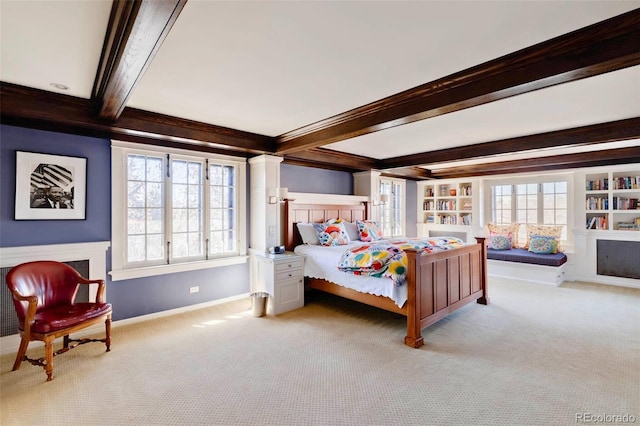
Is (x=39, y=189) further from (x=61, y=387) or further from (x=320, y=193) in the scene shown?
(x=320, y=193)

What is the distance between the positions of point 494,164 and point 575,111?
324 cm

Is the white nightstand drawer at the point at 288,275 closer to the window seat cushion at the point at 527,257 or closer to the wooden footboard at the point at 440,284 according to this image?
the wooden footboard at the point at 440,284

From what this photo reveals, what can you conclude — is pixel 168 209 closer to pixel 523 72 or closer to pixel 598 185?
pixel 523 72

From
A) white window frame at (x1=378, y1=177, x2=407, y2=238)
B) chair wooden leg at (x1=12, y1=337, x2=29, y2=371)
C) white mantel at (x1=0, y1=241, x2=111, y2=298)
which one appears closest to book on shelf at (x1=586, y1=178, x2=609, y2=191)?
white window frame at (x1=378, y1=177, x2=407, y2=238)

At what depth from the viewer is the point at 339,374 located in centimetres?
258

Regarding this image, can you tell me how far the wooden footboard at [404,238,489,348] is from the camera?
3160mm

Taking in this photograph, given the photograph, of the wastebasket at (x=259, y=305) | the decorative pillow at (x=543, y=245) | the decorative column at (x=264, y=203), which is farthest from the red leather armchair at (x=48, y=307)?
the decorative pillow at (x=543, y=245)

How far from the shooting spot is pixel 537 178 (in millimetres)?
6344

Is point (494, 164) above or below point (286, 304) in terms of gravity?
above

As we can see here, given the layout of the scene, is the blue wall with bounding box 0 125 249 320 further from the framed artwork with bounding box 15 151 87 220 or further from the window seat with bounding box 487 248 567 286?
the window seat with bounding box 487 248 567 286

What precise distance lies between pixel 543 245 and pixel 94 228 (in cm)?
722

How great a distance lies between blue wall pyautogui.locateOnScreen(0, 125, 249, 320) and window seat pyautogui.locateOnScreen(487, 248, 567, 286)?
5.23 metres

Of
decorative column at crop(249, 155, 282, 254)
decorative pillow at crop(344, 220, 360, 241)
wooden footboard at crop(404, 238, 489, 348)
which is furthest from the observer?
decorative pillow at crop(344, 220, 360, 241)

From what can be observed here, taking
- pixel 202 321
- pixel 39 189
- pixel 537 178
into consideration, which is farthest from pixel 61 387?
pixel 537 178
